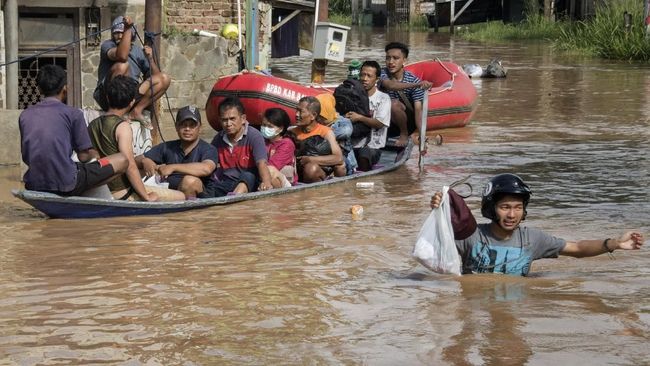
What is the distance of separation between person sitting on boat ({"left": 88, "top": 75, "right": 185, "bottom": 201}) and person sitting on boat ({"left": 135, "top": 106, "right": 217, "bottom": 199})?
0.40m

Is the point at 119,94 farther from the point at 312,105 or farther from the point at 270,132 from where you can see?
the point at 312,105

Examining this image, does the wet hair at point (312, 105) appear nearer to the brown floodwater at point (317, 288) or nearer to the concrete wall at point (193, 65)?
the brown floodwater at point (317, 288)

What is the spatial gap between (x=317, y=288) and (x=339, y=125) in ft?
14.5

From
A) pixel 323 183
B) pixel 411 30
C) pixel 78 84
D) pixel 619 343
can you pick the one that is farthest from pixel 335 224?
pixel 411 30

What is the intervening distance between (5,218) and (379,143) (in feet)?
14.0

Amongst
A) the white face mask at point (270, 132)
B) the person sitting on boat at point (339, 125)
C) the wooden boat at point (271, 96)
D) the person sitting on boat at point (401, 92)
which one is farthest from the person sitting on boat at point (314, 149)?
the person sitting on boat at point (401, 92)

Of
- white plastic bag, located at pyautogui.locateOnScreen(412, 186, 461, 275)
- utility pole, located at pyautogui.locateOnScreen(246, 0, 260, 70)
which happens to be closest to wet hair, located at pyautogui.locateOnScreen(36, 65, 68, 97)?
white plastic bag, located at pyautogui.locateOnScreen(412, 186, 461, 275)

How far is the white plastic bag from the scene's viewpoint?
6973 mm

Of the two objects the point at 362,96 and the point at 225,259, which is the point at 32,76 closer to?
the point at 362,96

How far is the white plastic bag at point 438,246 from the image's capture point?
6973 mm

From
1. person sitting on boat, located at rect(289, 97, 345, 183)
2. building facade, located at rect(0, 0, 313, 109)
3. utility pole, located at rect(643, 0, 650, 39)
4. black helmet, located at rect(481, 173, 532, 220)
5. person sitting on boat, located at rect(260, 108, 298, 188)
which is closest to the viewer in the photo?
black helmet, located at rect(481, 173, 532, 220)

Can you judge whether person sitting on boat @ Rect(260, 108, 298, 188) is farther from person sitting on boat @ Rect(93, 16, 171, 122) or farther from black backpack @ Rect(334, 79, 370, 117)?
black backpack @ Rect(334, 79, 370, 117)

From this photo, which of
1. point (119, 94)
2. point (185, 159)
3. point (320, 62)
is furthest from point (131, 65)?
point (320, 62)

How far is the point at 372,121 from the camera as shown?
492 inches
